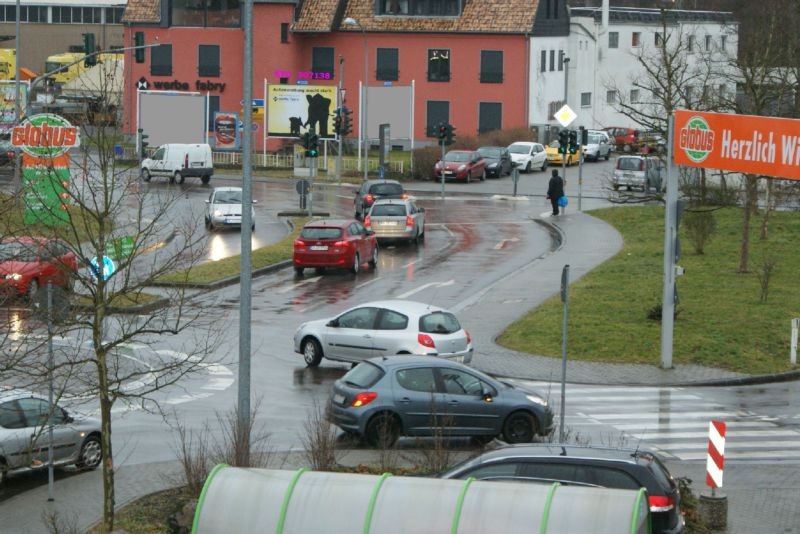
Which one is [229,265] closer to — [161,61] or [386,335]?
[386,335]

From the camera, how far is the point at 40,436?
1750cm

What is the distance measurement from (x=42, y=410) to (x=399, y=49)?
6408cm

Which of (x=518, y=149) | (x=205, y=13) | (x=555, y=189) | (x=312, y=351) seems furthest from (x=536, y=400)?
(x=205, y=13)

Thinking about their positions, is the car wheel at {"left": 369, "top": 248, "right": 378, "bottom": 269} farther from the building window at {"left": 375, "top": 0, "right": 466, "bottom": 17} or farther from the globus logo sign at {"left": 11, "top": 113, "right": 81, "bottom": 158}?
the building window at {"left": 375, "top": 0, "right": 466, "bottom": 17}

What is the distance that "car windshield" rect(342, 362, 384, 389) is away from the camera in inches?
793

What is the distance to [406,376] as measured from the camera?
2019 cm

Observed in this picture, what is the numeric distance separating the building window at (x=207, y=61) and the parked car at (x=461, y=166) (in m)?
18.6

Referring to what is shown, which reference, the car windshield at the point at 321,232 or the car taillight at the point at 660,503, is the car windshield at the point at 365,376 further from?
the car windshield at the point at 321,232

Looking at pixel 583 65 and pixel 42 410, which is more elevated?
pixel 583 65

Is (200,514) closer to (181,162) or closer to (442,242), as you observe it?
(442,242)

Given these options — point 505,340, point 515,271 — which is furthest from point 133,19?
point 505,340

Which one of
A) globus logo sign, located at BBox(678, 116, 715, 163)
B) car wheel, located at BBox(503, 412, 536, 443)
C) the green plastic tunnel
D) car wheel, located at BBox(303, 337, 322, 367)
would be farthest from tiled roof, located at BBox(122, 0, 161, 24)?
the green plastic tunnel

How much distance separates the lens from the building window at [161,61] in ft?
263

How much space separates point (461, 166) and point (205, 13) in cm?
2170
